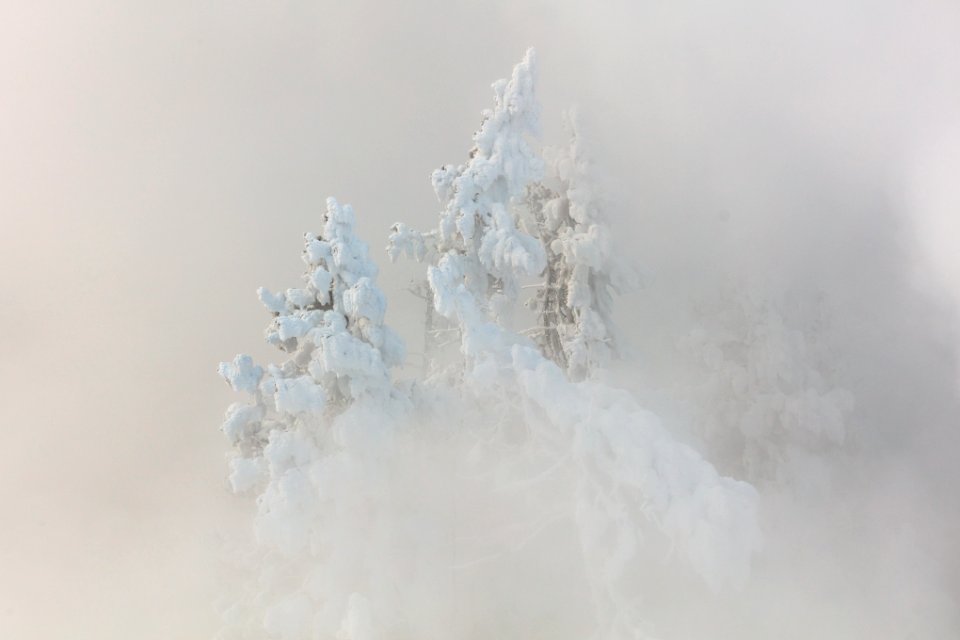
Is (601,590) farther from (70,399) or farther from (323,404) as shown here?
(70,399)

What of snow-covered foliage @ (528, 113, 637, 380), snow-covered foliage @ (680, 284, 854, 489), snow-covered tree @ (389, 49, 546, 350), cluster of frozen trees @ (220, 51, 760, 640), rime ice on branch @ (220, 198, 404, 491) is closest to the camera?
cluster of frozen trees @ (220, 51, 760, 640)

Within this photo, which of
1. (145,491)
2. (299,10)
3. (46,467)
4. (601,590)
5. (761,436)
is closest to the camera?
(601,590)

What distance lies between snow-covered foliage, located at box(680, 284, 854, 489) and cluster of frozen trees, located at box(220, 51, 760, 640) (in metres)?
5.94

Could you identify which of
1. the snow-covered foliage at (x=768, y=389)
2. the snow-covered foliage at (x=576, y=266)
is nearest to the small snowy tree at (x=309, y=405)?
the snow-covered foliage at (x=576, y=266)

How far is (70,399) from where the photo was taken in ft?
73.9

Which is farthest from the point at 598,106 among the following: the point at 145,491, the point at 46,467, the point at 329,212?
the point at 46,467

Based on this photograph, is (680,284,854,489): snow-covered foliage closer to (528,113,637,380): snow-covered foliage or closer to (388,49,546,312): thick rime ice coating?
(528,113,637,380): snow-covered foliage

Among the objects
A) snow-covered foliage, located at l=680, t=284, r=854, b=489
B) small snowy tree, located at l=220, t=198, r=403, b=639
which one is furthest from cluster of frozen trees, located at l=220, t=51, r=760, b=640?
snow-covered foliage, located at l=680, t=284, r=854, b=489

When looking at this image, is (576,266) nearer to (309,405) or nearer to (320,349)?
(320,349)

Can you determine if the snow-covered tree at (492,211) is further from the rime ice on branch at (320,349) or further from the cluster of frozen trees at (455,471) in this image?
the rime ice on branch at (320,349)

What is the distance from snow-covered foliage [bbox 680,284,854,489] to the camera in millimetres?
17859

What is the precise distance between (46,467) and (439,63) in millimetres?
15515

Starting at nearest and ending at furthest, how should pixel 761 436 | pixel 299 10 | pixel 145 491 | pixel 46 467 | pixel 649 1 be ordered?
pixel 761 436, pixel 145 491, pixel 46 467, pixel 649 1, pixel 299 10

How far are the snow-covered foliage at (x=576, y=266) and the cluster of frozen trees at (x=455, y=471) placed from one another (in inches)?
100
